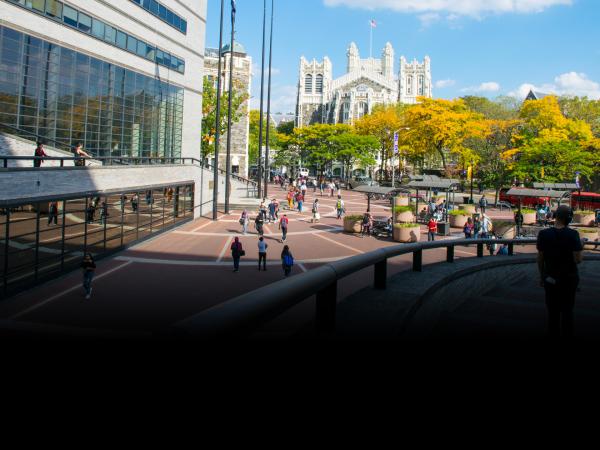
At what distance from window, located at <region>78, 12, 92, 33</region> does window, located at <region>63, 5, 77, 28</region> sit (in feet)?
1.26

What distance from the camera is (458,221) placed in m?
32.8

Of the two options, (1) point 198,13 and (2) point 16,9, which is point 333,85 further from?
(2) point 16,9

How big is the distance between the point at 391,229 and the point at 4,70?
20.5 metres

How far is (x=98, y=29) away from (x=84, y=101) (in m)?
4.02

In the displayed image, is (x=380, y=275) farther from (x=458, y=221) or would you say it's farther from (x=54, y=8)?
(x=458, y=221)

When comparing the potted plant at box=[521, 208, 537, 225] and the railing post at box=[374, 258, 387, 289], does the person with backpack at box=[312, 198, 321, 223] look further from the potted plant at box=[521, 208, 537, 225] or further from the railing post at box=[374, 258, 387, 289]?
the railing post at box=[374, 258, 387, 289]

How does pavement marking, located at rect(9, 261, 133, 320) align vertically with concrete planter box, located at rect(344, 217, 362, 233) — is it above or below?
below

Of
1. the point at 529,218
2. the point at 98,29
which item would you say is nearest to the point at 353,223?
the point at 529,218

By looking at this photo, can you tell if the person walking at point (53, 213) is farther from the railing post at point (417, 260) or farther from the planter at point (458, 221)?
the planter at point (458, 221)

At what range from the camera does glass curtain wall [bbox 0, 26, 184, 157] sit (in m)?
24.0

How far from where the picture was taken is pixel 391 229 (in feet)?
91.5

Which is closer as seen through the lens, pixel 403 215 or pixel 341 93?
pixel 403 215

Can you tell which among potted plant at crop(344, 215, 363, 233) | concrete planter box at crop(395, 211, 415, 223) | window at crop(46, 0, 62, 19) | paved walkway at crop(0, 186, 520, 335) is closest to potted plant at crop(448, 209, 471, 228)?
concrete planter box at crop(395, 211, 415, 223)

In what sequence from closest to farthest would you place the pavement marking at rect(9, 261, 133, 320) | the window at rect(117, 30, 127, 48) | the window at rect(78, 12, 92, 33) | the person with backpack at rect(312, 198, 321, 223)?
the pavement marking at rect(9, 261, 133, 320)
the window at rect(78, 12, 92, 33)
the window at rect(117, 30, 127, 48)
the person with backpack at rect(312, 198, 321, 223)
